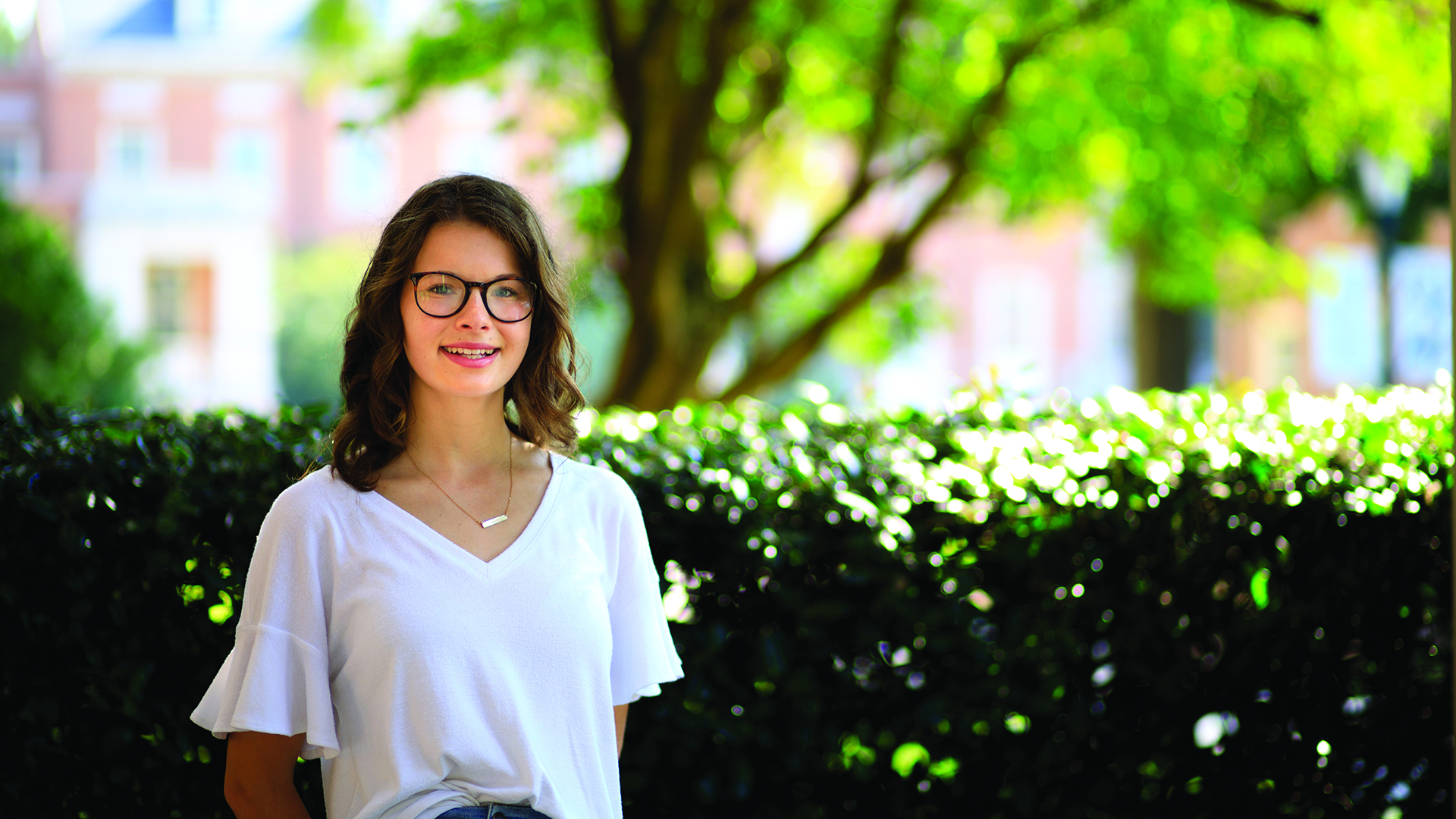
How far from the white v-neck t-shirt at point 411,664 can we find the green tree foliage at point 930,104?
19.9 feet

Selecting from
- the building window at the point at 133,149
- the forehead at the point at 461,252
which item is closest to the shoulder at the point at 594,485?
the forehead at the point at 461,252

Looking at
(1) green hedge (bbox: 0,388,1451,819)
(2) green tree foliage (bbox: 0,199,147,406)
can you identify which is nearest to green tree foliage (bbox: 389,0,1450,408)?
(1) green hedge (bbox: 0,388,1451,819)

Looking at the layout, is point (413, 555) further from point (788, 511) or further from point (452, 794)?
point (788, 511)

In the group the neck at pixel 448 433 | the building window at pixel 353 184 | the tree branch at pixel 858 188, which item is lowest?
the neck at pixel 448 433

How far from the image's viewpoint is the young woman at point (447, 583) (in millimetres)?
1928

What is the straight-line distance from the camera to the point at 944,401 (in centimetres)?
385

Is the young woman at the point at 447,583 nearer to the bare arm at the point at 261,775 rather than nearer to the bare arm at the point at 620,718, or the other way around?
the bare arm at the point at 261,775

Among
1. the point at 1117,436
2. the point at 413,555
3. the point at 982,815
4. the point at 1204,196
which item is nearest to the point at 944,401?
the point at 1117,436

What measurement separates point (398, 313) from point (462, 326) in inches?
5.6

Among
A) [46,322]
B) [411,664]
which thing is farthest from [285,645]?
[46,322]

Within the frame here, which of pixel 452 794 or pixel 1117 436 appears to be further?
pixel 1117 436

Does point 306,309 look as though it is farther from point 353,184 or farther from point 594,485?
point 594,485

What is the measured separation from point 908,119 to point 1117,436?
702cm

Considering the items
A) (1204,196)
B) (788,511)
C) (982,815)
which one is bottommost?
(982,815)
